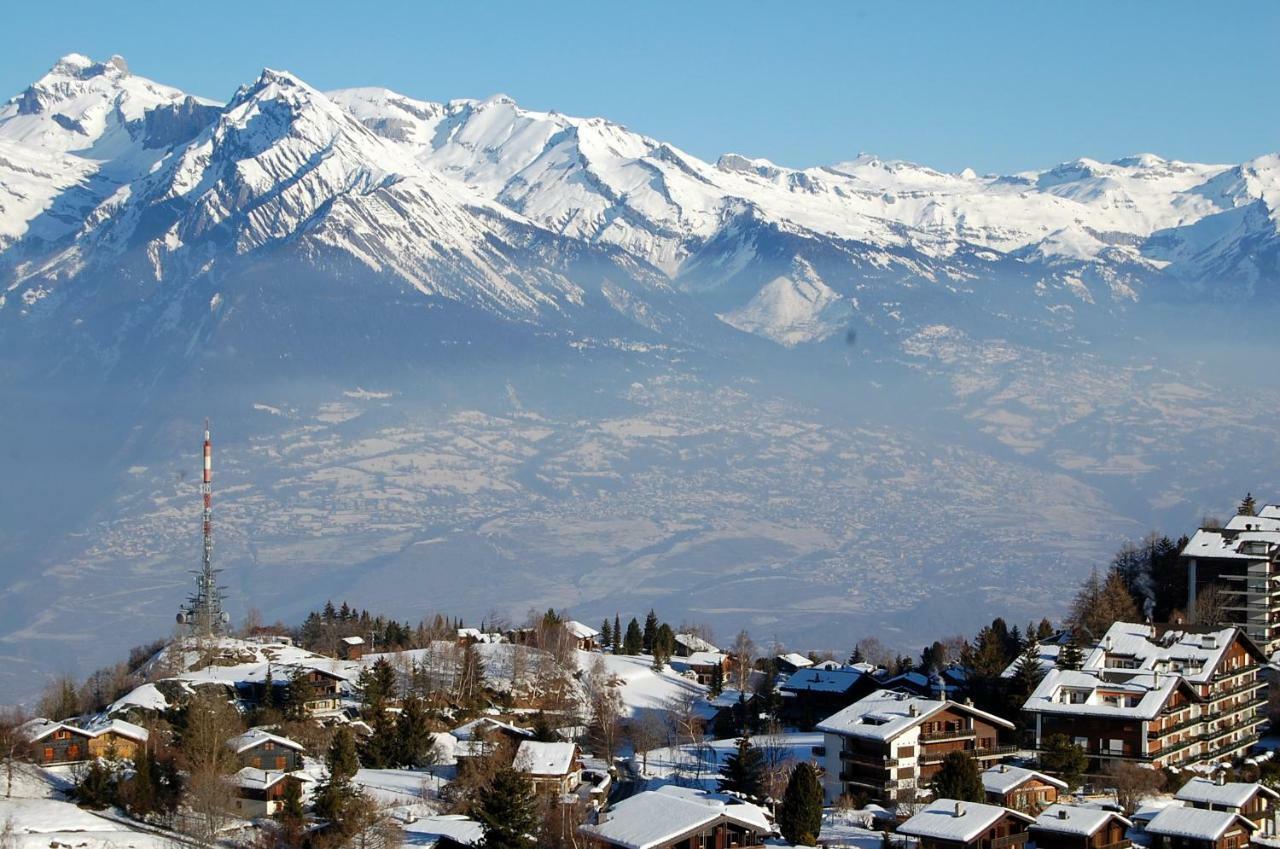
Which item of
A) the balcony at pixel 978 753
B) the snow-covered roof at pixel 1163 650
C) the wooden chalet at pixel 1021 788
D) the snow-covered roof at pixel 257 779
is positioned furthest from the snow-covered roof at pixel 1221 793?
the snow-covered roof at pixel 257 779

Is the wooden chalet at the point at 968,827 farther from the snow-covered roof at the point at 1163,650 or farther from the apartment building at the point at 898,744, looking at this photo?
the snow-covered roof at the point at 1163,650

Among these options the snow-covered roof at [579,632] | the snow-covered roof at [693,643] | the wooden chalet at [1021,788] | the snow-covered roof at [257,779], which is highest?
the snow-covered roof at [579,632]

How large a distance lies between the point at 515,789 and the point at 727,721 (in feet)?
105

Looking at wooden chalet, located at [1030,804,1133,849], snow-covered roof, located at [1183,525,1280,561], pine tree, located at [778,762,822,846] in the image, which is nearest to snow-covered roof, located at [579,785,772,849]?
pine tree, located at [778,762,822,846]

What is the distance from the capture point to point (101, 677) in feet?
378

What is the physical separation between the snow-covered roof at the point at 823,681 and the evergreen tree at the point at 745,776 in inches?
841

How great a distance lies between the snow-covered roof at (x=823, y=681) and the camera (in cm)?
8956

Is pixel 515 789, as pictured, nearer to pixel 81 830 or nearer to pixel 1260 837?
pixel 81 830

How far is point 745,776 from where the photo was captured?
67000mm

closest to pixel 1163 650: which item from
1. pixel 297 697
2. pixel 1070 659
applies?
pixel 1070 659

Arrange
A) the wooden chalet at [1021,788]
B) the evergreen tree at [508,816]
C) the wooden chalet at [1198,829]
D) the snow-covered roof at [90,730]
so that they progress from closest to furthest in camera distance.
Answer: the evergreen tree at [508,816], the wooden chalet at [1198,829], the wooden chalet at [1021,788], the snow-covered roof at [90,730]

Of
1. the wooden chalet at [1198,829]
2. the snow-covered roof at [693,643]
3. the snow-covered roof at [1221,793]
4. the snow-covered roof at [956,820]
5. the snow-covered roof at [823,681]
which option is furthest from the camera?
the snow-covered roof at [693,643]

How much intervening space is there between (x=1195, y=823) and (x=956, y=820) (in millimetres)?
7269

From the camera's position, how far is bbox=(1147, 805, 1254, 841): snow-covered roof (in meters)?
57.3
